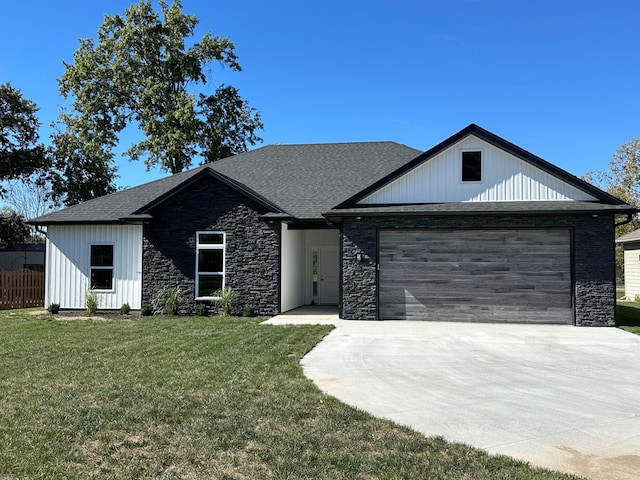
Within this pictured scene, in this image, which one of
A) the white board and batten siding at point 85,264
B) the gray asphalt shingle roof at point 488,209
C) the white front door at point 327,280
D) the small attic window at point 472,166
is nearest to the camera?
the gray asphalt shingle roof at point 488,209

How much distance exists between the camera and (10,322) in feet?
43.3

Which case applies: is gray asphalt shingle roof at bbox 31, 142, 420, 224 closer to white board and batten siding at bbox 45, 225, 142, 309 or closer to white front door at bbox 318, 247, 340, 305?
white board and batten siding at bbox 45, 225, 142, 309

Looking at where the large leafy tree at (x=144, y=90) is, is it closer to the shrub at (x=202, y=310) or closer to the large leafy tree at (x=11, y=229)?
the large leafy tree at (x=11, y=229)

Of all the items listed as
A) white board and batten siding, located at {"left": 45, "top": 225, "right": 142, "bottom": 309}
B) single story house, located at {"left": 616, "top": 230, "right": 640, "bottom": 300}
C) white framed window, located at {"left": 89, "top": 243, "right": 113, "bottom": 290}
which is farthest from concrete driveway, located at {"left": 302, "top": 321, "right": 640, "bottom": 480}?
single story house, located at {"left": 616, "top": 230, "right": 640, "bottom": 300}

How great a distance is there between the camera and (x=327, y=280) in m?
17.9

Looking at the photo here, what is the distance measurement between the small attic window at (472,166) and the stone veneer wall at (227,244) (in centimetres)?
583

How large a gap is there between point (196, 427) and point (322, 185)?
43.5ft

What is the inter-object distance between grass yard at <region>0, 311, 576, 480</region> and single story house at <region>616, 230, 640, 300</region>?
23.3 meters

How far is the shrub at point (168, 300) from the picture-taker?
14.6 m

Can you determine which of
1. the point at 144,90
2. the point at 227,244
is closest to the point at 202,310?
the point at 227,244

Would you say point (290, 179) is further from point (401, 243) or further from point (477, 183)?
point (477, 183)

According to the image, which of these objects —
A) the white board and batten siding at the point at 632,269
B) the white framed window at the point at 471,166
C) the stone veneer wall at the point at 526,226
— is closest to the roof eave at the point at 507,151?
the white framed window at the point at 471,166

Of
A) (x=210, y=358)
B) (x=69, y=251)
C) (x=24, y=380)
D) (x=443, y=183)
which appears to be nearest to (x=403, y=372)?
(x=210, y=358)

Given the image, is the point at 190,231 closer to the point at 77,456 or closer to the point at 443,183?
the point at 443,183
